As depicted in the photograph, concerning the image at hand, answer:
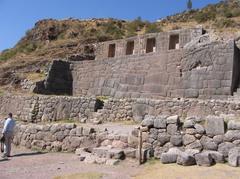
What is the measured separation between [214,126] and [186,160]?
1266 mm

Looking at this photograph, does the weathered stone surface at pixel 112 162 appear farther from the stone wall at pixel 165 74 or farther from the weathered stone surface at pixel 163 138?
the stone wall at pixel 165 74

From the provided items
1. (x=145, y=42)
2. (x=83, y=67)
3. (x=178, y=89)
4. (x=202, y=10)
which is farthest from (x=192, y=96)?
(x=202, y=10)

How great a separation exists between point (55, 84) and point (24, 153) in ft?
29.0

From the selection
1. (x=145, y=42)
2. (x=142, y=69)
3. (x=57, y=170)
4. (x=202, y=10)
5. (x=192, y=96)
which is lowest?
(x=57, y=170)

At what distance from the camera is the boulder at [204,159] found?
10.1 m

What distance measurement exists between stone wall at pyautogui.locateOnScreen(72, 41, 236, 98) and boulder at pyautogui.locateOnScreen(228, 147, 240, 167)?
6.60 m

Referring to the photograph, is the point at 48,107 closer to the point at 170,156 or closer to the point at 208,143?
the point at 170,156

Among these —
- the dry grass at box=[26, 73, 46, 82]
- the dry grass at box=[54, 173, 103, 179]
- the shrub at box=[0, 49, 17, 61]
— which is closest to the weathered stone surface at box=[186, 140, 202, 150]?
the dry grass at box=[54, 173, 103, 179]

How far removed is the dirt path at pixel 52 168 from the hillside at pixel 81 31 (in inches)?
702

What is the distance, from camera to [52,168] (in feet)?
38.1

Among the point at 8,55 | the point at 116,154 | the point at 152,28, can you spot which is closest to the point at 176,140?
the point at 116,154

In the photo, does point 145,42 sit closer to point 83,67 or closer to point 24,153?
point 83,67

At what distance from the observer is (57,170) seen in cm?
1129

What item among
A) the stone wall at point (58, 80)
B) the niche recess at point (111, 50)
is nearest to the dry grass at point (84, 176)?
the stone wall at point (58, 80)
